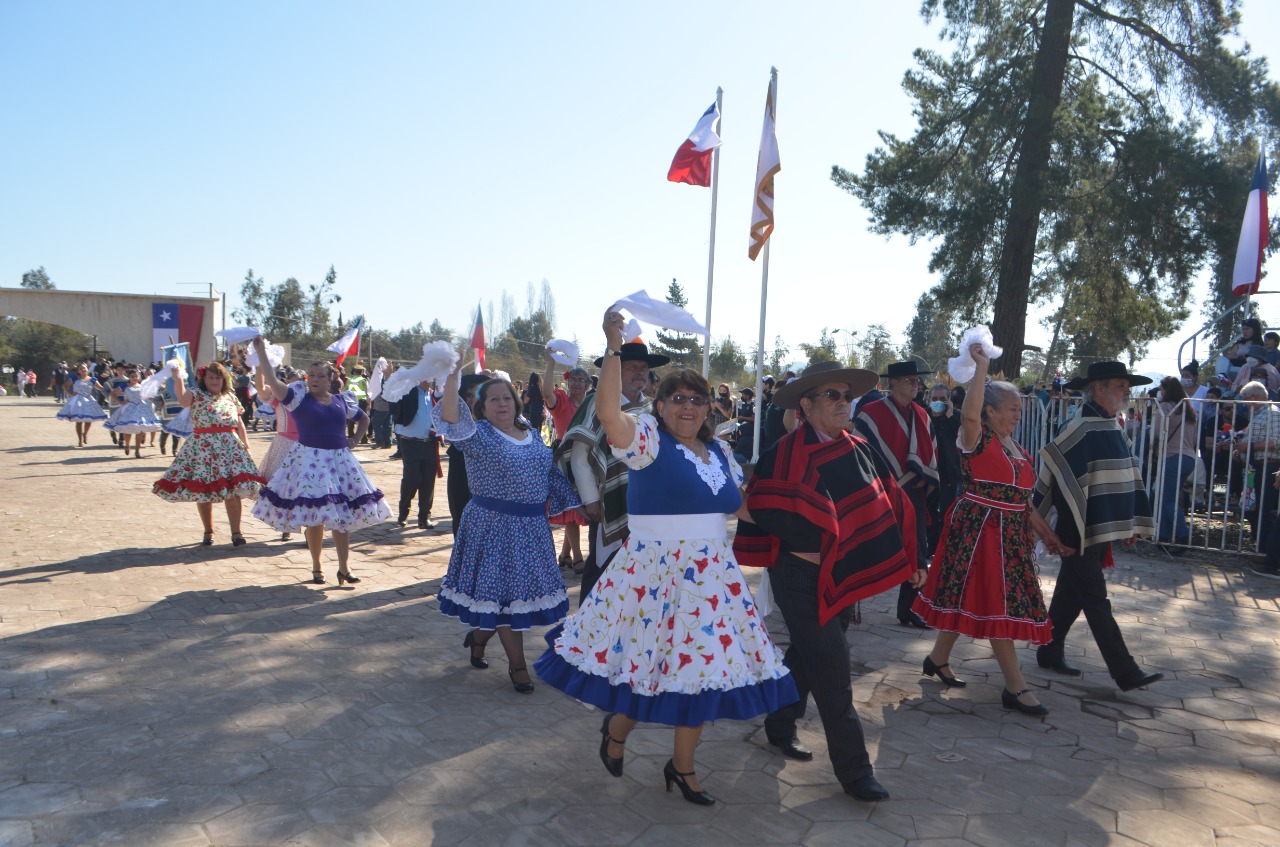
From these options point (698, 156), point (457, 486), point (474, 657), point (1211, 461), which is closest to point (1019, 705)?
point (474, 657)

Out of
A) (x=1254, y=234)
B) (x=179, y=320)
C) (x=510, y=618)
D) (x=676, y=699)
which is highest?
(x=1254, y=234)

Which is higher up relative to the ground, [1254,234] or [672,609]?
[1254,234]

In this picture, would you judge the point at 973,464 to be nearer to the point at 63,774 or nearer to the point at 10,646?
the point at 63,774

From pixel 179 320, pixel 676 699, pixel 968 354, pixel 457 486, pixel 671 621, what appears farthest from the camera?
pixel 179 320

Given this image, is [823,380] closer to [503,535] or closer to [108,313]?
[503,535]

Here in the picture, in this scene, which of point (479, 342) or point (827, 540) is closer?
point (827, 540)

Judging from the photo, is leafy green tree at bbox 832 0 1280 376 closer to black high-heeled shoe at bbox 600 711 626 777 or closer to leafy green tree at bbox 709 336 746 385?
black high-heeled shoe at bbox 600 711 626 777

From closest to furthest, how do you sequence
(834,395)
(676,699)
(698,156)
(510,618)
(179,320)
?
(676,699), (834,395), (510,618), (698,156), (179,320)

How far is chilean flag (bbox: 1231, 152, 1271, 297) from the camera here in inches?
520

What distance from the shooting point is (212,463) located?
8.59 m

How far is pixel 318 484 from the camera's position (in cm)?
735

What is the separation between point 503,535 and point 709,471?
1.88 meters

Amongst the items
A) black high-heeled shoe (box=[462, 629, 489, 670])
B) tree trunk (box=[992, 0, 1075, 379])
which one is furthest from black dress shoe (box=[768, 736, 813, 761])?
tree trunk (box=[992, 0, 1075, 379])

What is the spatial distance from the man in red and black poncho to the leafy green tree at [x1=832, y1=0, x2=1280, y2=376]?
43.0ft
